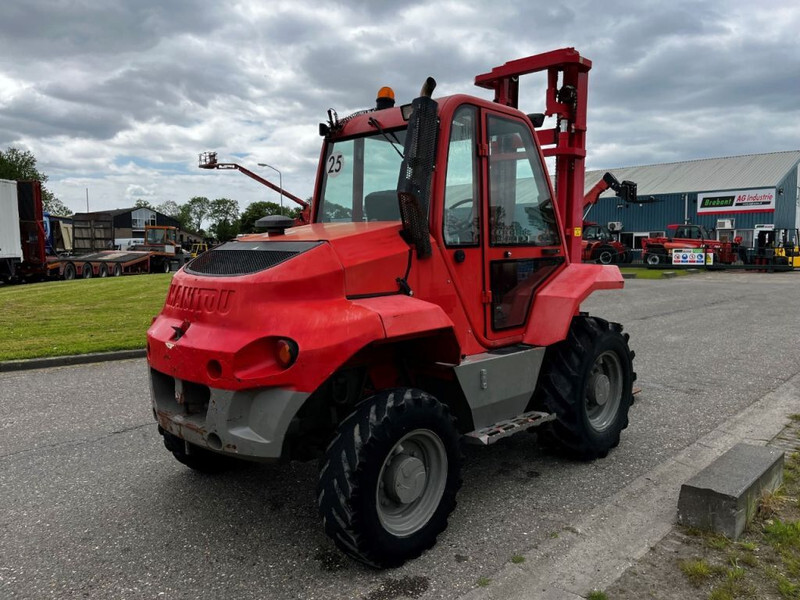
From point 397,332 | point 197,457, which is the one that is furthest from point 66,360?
point 397,332

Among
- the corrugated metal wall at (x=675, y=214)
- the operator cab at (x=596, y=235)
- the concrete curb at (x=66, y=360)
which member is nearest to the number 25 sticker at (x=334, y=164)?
the concrete curb at (x=66, y=360)

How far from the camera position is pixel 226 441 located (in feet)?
10.1

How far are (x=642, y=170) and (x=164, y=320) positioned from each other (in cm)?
5259

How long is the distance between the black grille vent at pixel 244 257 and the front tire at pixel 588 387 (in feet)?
6.95

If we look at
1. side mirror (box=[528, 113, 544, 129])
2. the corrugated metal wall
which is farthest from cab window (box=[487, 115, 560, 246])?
the corrugated metal wall

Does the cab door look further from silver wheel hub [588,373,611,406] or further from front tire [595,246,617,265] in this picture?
front tire [595,246,617,265]

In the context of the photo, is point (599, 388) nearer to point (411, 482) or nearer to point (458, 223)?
point (458, 223)

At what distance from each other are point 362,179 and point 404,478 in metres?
2.08

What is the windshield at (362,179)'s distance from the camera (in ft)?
13.2

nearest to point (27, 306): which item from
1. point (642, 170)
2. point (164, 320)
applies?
point (164, 320)

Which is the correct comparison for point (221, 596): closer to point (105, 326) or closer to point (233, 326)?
point (233, 326)

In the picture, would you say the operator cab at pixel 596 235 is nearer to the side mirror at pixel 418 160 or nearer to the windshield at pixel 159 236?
the windshield at pixel 159 236

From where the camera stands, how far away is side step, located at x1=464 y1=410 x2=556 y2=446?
3674 millimetres

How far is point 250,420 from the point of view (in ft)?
10.0
